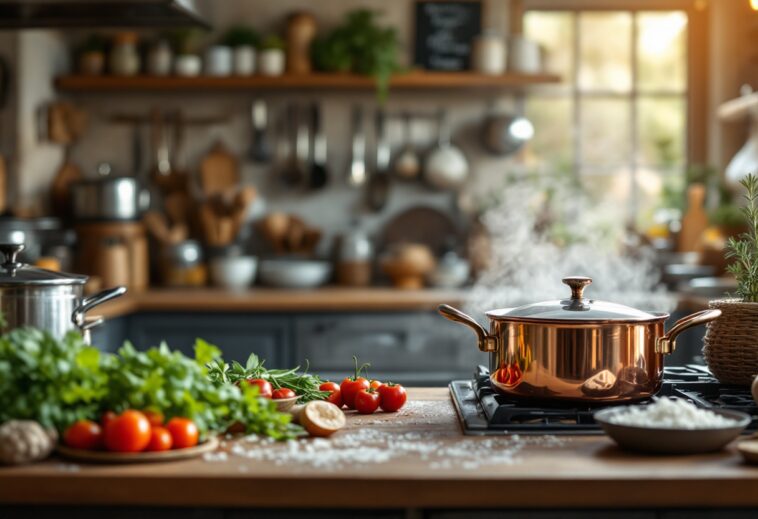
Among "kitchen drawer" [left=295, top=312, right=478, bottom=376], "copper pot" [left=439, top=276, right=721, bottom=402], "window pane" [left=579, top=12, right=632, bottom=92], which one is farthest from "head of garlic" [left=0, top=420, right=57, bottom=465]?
"window pane" [left=579, top=12, right=632, bottom=92]

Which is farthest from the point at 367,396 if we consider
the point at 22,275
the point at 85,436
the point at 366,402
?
the point at 22,275

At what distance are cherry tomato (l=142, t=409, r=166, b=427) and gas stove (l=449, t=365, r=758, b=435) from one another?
1.52ft

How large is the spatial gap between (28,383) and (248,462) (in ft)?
1.05

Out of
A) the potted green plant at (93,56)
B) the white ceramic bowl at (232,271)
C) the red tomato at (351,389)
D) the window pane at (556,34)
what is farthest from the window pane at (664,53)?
the red tomato at (351,389)

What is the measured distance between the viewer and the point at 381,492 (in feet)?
3.97

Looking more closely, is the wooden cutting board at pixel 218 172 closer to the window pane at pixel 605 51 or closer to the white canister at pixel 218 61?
the white canister at pixel 218 61

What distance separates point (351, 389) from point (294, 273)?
2.62 meters

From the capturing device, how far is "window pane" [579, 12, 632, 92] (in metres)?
4.66

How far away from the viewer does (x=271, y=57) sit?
4.42m

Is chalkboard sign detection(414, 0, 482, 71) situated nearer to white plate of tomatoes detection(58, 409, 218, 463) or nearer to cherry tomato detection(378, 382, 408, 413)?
cherry tomato detection(378, 382, 408, 413)

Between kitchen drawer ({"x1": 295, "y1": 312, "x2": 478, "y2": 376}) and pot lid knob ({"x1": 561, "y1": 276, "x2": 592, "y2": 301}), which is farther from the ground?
pot lid knob ({"x1": 561, "y1": 276, "x2": 592, "y2": 301})

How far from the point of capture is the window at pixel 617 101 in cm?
467

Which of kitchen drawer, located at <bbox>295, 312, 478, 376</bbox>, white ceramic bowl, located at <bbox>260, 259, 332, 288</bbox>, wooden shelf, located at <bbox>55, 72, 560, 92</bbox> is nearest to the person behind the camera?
kitchen drawer, located at <bbox>295, 312, 478, 376</bbox>

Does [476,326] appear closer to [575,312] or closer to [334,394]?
[575,312]
